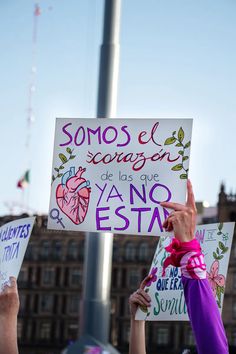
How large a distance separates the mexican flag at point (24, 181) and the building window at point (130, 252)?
15.8 m

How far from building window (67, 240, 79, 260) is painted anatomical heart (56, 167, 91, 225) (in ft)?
229

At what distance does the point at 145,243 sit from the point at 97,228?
70.6 meters

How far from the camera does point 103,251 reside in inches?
266

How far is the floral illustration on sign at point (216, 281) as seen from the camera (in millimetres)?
4473

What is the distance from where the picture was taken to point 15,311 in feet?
10.4

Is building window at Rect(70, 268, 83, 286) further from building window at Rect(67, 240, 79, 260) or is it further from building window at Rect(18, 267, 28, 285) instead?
building window at Rect(18, 267, 28, 285)

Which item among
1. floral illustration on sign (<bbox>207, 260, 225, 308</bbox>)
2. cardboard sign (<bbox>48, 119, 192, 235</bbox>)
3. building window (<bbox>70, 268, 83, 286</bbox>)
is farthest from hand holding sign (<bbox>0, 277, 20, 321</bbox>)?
building window (<bbox>70, 268, 83, 286</bbox>)

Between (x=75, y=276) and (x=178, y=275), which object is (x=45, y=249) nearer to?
(x=75, y=276)

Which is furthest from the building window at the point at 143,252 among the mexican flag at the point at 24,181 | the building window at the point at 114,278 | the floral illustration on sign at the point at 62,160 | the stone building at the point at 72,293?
the floral illustration on sign at the point at 62,160

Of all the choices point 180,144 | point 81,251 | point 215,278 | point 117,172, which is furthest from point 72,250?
point 180,144

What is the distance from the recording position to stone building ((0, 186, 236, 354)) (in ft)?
232

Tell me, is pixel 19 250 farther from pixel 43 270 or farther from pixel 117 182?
pixel 43 270

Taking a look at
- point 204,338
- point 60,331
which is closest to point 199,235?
point 204,338

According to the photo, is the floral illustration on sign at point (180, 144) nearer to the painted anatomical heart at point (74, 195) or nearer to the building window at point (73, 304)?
the painted anatomical heart at point (74, 195)
